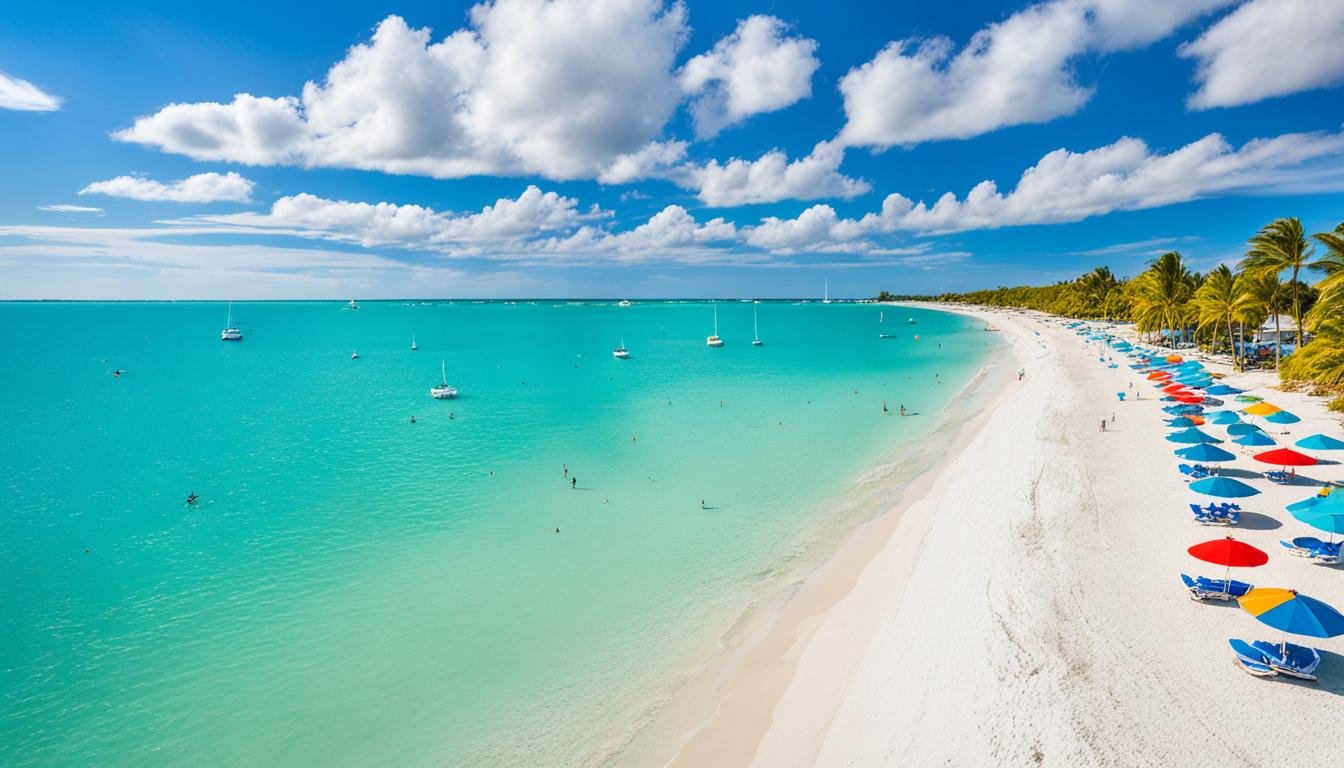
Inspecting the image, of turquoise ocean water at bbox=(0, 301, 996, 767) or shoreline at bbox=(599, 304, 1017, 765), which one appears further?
turquoise ocean water at bbox=(0, 301, 996, 767)

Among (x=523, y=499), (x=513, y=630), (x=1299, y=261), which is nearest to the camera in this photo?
(x=513, y=630)

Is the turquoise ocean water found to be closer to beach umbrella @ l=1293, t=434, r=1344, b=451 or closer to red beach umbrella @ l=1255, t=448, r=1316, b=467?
red beach umbrella @ l=1255, t=448, r=1316, b=467

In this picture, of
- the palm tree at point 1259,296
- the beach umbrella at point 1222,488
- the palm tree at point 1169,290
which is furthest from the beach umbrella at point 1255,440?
the palm tree at point 1169,290

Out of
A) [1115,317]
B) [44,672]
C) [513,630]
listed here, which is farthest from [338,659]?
[1115,317]

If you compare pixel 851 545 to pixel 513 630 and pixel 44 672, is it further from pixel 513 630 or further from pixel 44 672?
pixel 44 672

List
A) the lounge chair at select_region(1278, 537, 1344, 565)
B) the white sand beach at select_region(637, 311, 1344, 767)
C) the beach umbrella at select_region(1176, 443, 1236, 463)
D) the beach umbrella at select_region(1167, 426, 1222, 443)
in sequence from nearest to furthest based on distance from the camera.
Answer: the white sand beach at select_region(637, 311, 1344, 767) → the lounge chair at select_region(1278, 537, 1344, 565) → the beach umbrella at select_region(1176, 443, 1236, 463) → the beach umbrella at select_region(1167, 426, 1222, 443)

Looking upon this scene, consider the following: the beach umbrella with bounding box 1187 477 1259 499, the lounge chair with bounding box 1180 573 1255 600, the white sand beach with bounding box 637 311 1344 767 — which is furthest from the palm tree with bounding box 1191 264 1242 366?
the lounge chair with bounding box 1180 573 1255 600
